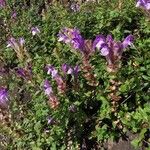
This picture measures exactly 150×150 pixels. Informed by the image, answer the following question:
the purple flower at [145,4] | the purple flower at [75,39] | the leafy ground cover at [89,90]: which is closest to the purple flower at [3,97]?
the leafy ground cover at [89,90]

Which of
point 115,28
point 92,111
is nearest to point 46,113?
point 92,111

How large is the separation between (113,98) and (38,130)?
107cm

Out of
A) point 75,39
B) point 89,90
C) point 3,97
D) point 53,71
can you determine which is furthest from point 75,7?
point 75,39

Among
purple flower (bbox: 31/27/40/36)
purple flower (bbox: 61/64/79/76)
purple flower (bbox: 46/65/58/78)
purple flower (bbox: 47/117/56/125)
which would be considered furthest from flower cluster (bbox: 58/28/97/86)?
purple flower (bbox: 31/27/40/36)

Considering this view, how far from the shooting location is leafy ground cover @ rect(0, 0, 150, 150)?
179 inches

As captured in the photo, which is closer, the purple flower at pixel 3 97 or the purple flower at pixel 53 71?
the purple flower at pixel 53 71

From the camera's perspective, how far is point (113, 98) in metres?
4.58

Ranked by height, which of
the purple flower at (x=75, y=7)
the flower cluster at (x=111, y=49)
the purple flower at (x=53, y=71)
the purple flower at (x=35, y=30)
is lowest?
the flower cluster at (x=111, y=49)

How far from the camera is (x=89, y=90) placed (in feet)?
16.7

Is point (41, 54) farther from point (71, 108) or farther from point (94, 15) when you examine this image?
point (71, 108)

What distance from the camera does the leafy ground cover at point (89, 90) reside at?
4.54 m

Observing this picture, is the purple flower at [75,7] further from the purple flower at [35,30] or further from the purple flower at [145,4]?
the purple flower at [145,4]

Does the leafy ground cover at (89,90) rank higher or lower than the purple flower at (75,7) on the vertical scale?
lower

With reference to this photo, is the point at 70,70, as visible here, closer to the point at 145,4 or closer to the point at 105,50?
the point at 105,50
